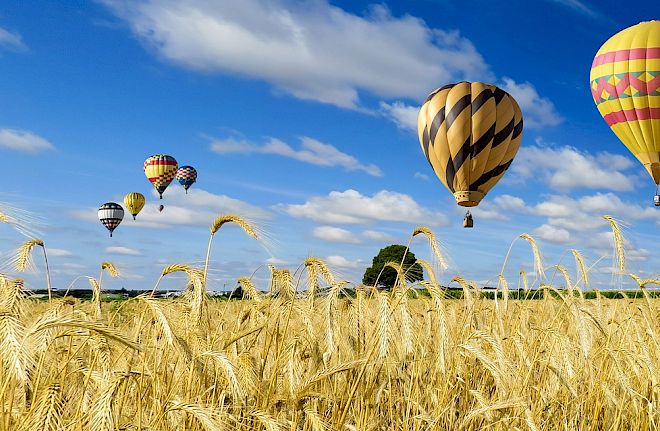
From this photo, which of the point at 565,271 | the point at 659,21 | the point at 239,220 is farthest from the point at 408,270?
the point at 659,21

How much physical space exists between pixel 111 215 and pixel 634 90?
125ft

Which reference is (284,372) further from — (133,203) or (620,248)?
(133,203)

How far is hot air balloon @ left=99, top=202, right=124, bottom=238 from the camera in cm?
4747

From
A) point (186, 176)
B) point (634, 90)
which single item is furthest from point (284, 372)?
point (186, 176)

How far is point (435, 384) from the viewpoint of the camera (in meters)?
4.38

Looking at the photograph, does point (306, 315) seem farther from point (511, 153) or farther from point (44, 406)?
point (511, 153)

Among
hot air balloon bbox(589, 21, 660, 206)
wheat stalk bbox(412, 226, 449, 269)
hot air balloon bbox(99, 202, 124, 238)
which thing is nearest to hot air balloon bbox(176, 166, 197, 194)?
hot air balloon bbox(99, 202, 124, 238)

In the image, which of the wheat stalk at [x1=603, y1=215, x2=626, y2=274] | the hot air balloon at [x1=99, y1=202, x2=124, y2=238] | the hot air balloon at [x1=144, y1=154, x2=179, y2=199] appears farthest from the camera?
the hot air balloon at [x1=99, y1=202, x2=124, y2=238]

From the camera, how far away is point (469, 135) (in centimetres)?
2009

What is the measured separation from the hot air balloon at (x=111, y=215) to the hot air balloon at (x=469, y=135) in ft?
106

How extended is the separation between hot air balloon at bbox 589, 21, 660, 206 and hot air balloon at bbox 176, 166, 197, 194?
113 ft

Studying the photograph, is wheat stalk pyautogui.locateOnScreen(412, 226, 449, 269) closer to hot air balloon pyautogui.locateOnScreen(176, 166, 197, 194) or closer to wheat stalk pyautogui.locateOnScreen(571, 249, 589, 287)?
wheat stalk pyautogui.locateOnScreen(571, 249, 589, 287)

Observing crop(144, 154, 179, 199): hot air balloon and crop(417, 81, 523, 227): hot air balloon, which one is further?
crop(144, 154, 179, 199): hot air balloon

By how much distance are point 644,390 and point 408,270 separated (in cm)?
204
